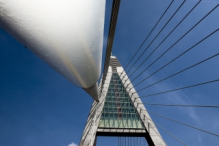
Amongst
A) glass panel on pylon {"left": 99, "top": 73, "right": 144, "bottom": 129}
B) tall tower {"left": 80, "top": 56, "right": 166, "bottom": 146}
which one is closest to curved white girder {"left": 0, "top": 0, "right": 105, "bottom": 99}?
tall tower {"left": 80, "top": 56, "right": 166, "bottom": 146}

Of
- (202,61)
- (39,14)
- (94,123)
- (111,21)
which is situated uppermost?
(111,21)

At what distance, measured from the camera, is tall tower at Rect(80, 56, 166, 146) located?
1066 centimetres

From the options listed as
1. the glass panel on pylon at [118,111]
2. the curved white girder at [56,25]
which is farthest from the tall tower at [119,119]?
the curved white girder at [56,25]

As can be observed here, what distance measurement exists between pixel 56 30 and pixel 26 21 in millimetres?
178

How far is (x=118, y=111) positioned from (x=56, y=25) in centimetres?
1309

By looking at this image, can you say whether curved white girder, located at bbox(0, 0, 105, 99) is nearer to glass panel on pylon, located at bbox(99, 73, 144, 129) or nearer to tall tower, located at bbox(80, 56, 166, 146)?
tall tower, located at bbox(80, 56, 166, 146)

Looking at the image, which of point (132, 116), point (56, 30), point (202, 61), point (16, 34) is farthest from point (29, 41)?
point (132, 116)

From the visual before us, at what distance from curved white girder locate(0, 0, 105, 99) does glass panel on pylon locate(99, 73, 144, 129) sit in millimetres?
11643

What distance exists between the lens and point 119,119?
12.5m

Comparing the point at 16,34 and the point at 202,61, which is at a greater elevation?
the point at 202,61

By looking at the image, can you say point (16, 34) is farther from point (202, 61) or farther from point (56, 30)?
point (202, 61)

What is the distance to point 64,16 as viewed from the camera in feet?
2.86

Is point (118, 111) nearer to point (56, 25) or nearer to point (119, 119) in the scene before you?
point (119, 119)

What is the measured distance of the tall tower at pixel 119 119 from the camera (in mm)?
10664
